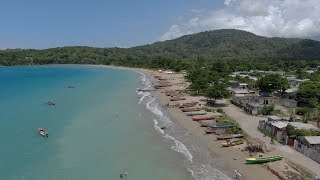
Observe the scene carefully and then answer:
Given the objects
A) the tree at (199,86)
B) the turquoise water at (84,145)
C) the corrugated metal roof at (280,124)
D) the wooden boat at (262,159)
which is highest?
the tree at (199,86)

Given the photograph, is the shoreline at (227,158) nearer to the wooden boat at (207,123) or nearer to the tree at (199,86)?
the wooden boat at (207,123)

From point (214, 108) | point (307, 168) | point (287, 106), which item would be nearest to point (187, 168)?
point (307, 168)

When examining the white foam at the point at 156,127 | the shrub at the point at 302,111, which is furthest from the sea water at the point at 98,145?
the shrub at the point at 302,111

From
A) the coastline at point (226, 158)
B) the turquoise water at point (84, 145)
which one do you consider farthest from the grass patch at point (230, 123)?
the turquoise water at point (84, 145)

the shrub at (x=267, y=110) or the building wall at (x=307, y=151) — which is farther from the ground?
the shrub at (x=267, y=110)

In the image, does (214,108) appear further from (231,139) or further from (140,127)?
(231,139)

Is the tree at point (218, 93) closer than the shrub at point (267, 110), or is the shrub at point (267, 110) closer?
the shrub at point (267, 110)

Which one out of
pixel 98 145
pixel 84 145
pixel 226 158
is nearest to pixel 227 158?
pixel 226 158

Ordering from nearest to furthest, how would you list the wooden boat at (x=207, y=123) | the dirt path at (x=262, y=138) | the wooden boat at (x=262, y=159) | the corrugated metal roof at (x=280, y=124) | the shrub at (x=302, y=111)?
the dirt path at (x=262, y=138), the wooden boat at (x=262, y=159), the corrugated metal roof at (x=280, y=124), the wooden boat at (x=207, y=123), the shrub at (x=302, y=111)

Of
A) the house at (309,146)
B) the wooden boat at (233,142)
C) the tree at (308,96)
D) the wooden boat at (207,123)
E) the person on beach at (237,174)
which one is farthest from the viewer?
the tree at (308,96)
